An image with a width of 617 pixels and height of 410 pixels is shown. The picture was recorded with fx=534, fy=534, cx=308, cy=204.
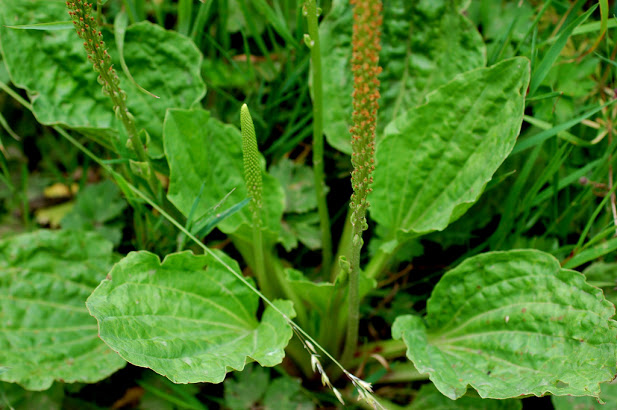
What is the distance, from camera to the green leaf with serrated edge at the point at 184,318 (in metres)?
1.74

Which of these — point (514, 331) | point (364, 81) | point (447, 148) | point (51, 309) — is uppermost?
point (364, 81)

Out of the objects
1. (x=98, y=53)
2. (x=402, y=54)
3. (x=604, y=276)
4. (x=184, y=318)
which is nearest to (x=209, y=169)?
(x=184, y=318)

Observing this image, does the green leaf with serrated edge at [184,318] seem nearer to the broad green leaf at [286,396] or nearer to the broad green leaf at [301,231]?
the broad green leaf at [286,396]

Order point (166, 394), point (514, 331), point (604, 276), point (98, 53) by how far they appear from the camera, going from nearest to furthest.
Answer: point (98, 53), point (514, 331), point (166, 394), point (604, 276)

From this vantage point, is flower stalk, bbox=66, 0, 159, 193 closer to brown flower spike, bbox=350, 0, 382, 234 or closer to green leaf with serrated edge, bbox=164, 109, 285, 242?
green leaf with serrated edge, bbox=164, 109, 285, 242

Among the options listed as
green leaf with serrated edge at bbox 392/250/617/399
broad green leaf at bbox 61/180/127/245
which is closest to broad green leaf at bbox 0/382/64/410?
broad green leaf at bbox 61/180/127/245

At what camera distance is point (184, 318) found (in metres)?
2.04

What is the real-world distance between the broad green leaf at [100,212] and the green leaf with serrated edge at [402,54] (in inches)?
44.0

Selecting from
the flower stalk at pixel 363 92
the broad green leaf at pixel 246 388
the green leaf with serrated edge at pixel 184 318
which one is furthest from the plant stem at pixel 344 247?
the flower stalk at pixel 363 92

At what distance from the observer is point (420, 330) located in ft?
7.09

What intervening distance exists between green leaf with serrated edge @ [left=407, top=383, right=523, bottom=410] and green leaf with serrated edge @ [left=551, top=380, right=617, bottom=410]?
7.4 inches

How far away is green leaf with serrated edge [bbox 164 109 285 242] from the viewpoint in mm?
2191

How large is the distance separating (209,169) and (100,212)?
0.70 meters

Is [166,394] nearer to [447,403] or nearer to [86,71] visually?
[447,403]
